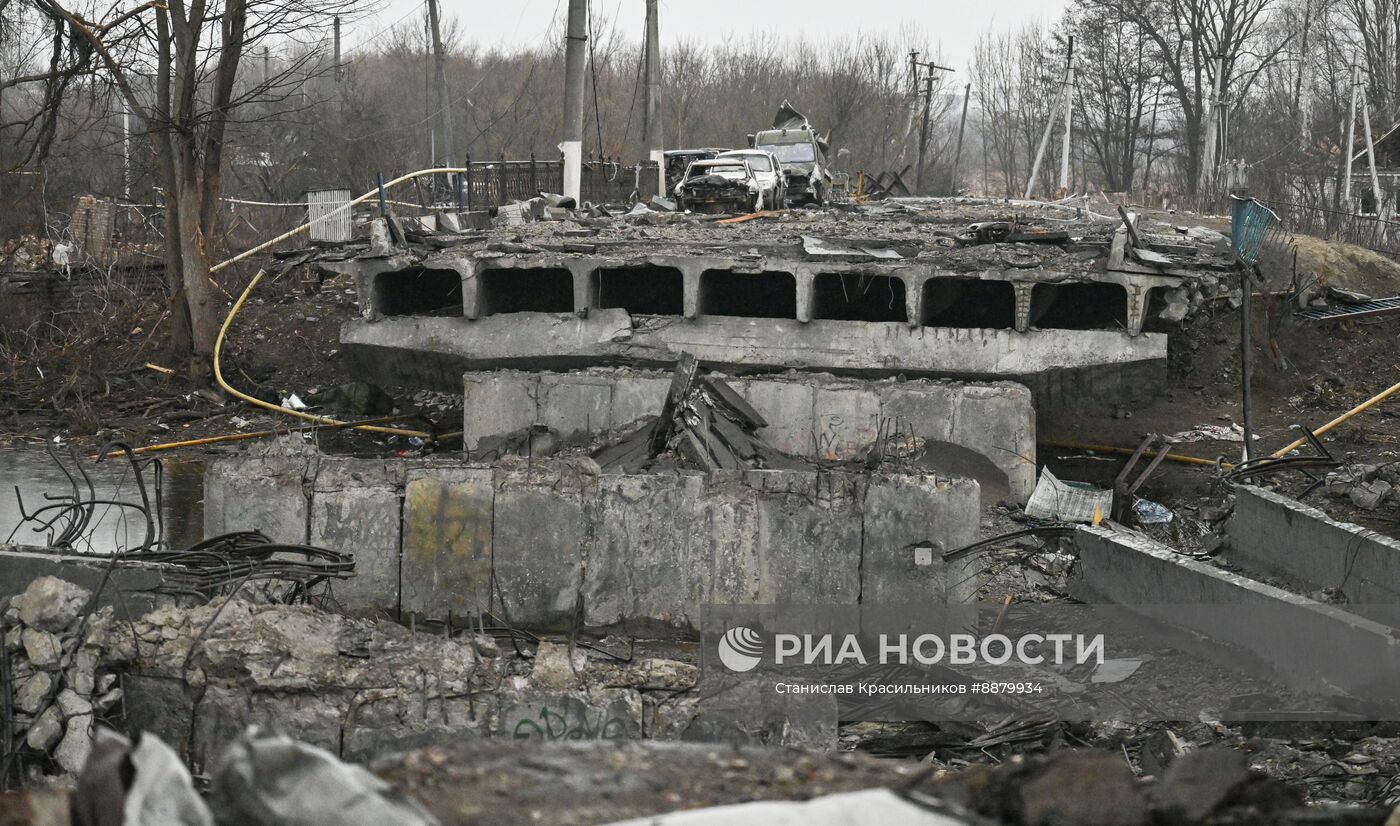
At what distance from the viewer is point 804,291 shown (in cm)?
1390

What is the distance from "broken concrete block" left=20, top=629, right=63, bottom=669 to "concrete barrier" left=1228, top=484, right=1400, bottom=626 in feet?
22.2

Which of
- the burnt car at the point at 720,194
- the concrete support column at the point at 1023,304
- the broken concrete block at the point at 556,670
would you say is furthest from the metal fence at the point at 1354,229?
the broken concrete block at the point at 556,670

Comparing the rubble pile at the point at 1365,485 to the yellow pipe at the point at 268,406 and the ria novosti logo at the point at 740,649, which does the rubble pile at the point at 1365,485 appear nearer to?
the ria novosti logo at the point at 740,649

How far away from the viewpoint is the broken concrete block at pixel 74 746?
5.46m

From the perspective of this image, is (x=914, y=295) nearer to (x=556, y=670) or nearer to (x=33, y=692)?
(x=556, y=670)

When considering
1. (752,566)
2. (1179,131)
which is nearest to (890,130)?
(1179,131)

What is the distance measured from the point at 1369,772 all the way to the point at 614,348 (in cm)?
931

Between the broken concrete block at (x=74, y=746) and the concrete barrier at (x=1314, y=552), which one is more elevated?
the concrete barrier at (x=1314, y=552)

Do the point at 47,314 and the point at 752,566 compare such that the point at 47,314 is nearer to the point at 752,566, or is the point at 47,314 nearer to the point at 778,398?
the point at 778,398

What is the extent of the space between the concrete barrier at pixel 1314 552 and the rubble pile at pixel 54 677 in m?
6.60

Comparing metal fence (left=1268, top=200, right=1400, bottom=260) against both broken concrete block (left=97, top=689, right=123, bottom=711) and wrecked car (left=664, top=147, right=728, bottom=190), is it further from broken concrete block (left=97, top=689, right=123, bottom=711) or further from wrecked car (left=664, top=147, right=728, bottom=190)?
broken concrete block (left=97, top=689, right=123, bottom=711)

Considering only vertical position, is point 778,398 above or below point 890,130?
below

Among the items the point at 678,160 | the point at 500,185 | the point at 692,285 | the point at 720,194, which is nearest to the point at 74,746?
the point at 692,285

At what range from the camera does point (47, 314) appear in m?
17.7
